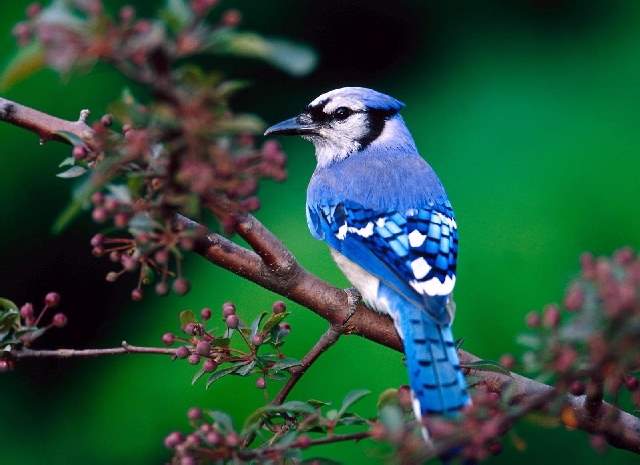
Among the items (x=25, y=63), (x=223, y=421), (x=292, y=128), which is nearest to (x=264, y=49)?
(x=25, y=63)

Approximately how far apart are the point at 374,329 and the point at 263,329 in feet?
0.85

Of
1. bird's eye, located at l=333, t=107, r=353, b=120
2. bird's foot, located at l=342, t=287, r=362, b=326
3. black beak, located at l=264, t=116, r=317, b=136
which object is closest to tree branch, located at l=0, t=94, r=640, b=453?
bird's foot, located at l=342, t=287, r=362, b=326

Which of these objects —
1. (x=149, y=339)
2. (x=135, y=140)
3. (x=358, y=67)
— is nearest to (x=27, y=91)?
(x=149, y=339)

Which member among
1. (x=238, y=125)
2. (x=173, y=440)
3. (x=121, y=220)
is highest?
(x=238, y=125)

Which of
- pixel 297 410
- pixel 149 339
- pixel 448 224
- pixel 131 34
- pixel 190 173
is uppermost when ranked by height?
pixel 131 34

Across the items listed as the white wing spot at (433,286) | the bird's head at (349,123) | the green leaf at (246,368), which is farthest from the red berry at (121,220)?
the bird's head at (349,123)

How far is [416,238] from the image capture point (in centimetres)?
178

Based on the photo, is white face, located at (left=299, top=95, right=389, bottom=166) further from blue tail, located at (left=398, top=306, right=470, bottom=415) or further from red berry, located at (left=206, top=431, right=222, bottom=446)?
red berry, located at (left=206, top=431, right=222, bottom=446)

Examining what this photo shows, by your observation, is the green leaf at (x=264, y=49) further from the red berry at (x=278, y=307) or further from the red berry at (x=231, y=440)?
the red berry at (x=278, y=307)

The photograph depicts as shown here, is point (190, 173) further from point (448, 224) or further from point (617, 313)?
point (448, 224)

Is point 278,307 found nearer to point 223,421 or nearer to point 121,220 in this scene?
point 223,421

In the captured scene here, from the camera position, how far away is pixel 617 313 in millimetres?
827

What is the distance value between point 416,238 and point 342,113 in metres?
0.57

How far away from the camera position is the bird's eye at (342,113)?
88.6 inches
